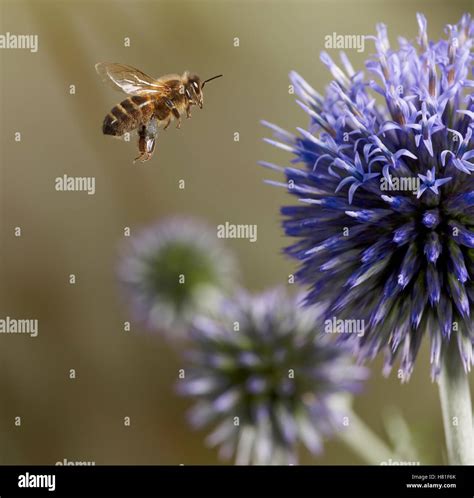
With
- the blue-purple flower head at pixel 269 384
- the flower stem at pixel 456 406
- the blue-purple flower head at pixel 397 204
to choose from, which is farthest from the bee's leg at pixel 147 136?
the flower stem at pixel 456 406

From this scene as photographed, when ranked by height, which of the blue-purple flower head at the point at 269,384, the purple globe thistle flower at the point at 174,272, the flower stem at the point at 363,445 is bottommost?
the flower stem at the point at 363,445

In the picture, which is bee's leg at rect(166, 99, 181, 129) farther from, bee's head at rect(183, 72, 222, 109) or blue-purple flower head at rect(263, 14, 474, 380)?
blue-purple flower head at rect(263, 14, 474, 380)

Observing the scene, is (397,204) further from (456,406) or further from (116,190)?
(116,190)

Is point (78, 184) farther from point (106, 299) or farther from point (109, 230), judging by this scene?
point (106, 299)

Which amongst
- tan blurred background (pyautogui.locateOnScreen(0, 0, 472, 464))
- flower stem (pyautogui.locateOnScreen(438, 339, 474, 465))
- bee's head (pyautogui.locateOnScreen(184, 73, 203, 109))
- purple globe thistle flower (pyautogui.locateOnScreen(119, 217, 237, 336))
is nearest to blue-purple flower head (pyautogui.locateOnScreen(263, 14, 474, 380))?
flower stem (pyautogui.locateOnScreen(438, 339, 474, 465))

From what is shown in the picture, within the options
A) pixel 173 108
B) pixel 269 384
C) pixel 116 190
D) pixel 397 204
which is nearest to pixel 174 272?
pixel 116 190

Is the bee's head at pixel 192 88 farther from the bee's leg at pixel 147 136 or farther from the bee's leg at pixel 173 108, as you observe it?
the bee's leg at pixel 147 136

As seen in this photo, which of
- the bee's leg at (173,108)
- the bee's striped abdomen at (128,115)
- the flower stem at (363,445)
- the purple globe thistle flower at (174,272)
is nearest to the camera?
the bee's striped abdomen at (128,115)

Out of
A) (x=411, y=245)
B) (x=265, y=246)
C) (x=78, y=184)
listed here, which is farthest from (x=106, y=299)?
(x=411, y=245)
